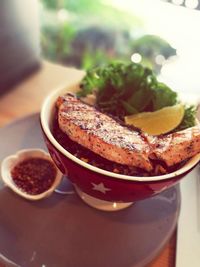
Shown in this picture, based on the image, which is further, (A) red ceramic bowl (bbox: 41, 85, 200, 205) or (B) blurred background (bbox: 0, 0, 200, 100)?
(B) blurred background (bbox: 0, 0, 200, 100)

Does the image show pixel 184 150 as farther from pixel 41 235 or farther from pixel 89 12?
pixel 89 12

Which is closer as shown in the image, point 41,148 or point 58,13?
point 41,148

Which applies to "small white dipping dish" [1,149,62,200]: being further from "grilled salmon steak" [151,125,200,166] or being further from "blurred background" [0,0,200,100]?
"blurred background" [0,0,200,100]

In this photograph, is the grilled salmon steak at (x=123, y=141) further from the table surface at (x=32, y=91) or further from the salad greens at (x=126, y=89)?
the table surface at (x=32, y=91)

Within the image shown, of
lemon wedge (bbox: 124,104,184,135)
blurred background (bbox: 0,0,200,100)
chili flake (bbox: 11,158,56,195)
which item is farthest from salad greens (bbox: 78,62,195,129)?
blurred background (bbox: 0,0,200,100)

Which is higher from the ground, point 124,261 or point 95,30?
point 124,261

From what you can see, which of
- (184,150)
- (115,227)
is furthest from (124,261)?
(184,150)
